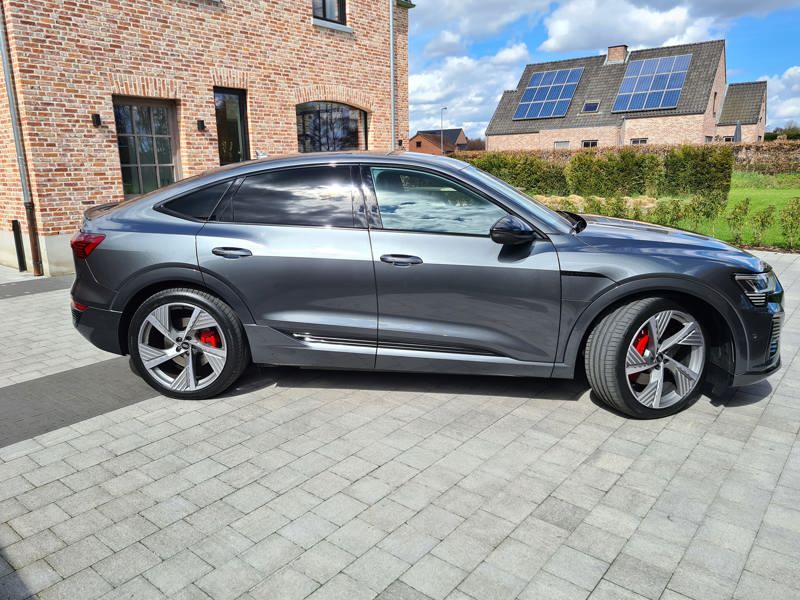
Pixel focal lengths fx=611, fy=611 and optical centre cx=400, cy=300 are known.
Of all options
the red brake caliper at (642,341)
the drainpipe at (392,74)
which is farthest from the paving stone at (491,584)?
the drainpipe at (392,74)

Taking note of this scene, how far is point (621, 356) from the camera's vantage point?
12.6 ft

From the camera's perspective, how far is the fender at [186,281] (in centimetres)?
418

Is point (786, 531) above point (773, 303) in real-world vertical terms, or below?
below

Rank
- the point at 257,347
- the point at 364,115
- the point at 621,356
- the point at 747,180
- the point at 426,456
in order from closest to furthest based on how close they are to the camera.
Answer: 1. the point at 426,456
2. the point at 621,356
3. the point at 257,347
4. the point at 364,115
5. the point at 747,180

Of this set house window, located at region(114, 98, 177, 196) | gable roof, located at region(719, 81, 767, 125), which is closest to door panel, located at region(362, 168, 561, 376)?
house window, located at region(114, 98, 177, 196)

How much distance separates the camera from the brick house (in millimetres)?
8656

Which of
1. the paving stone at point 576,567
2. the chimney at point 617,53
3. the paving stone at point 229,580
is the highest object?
Result: the chimney at point 617,53

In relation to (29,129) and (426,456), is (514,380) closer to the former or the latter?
(426,456)

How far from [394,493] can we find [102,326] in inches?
100

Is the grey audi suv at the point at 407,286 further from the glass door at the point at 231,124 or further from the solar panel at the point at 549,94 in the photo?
the solar panel at the point at 549,94

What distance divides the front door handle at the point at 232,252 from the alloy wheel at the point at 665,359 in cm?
259

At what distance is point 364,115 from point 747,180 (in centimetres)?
1905

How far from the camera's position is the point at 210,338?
4312 mm

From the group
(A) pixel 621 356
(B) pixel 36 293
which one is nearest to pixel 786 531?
(A) pixel 621 356
